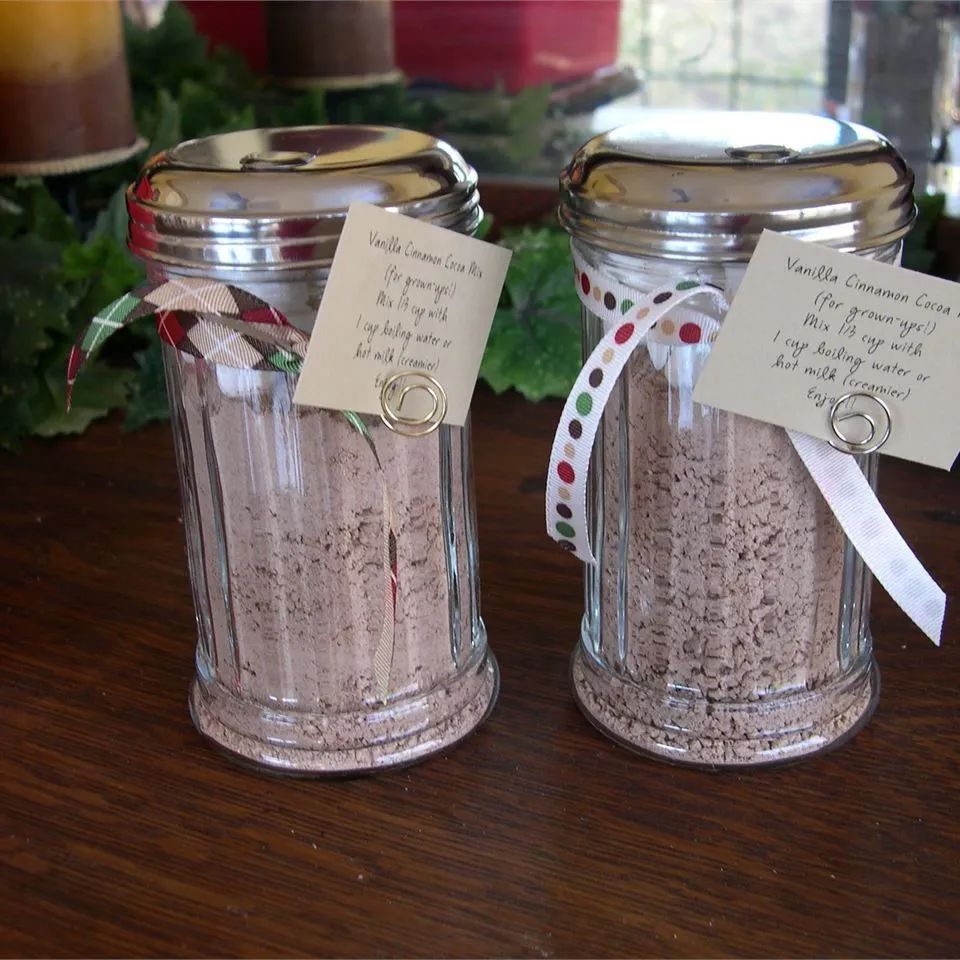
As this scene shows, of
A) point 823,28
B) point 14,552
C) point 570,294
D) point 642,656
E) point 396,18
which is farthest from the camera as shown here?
point 396,18

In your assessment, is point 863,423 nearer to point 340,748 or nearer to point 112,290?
point 340,748

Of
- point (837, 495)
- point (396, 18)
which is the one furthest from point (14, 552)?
point (396, 18)

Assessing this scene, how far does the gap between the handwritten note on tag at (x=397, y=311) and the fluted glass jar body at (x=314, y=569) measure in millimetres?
17

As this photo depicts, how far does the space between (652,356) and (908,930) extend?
0.84ft

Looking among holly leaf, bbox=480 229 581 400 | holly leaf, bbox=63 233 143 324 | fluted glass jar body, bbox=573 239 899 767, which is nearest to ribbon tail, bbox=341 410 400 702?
fluted glass jar body, bbox=573 239 899 767

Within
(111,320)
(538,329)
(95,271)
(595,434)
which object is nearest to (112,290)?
(95,271)

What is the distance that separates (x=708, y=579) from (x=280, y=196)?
0.25 metres

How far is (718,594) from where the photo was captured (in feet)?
1.86

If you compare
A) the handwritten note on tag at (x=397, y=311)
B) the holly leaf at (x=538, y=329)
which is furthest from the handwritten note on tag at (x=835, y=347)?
the holly leaf at (x=538, y=329)

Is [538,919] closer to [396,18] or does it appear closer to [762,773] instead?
[762,773]

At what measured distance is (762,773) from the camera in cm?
59

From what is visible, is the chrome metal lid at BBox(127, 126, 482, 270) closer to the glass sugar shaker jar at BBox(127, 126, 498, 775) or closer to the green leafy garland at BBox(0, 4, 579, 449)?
the glass sugar shaker jar at BBox(127, 126, 498, 775)

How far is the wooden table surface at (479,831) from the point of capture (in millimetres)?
503

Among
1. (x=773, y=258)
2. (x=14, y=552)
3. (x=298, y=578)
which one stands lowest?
(x=14, y=552)
